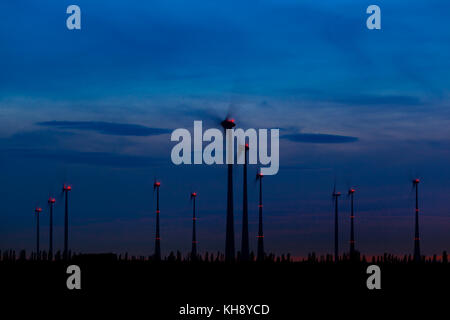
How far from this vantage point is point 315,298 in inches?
3024

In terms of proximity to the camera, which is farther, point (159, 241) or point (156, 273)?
point (159, 241)

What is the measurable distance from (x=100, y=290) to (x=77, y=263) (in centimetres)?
2367

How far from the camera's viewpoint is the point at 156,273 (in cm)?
10562

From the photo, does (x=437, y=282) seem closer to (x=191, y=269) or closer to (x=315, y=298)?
(x=315, y=298)
